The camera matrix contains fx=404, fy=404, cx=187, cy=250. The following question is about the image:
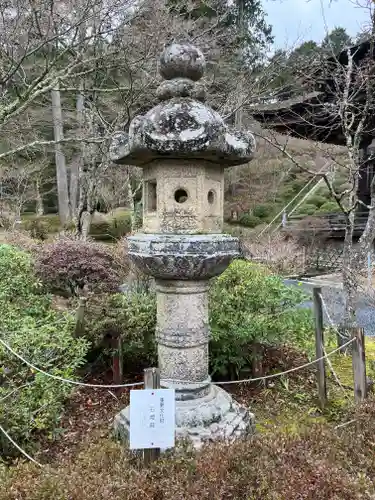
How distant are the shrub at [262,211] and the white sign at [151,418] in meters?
17.3

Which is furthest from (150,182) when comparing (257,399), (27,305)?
(27,305)

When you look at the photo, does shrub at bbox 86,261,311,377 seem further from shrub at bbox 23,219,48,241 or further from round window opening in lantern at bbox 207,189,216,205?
shrub at bbox 23,219,48,241

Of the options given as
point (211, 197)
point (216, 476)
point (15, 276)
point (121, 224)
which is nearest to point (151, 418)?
point (216, 476)

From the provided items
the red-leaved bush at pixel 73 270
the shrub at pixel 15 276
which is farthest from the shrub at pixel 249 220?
the shrub at pixel 15 276

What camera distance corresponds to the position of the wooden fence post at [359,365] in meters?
3.05

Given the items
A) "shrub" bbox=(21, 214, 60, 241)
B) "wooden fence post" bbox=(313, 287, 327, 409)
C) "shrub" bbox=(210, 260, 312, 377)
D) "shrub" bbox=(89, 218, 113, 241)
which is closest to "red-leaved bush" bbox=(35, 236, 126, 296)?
"shrub" bbox=(210, 260, 312, 377)

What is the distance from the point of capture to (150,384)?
2.39m

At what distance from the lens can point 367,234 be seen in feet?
18.4

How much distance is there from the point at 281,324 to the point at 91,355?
219 centimetres

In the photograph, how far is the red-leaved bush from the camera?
19.9 feet

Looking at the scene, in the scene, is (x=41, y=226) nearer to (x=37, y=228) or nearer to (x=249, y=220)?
(x=37, y=228)

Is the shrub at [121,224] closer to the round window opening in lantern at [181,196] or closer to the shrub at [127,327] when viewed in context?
the shrub at [127,327]

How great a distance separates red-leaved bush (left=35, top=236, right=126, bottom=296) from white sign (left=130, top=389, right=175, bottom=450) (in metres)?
3.68

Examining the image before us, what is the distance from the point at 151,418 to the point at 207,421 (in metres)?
0.79
